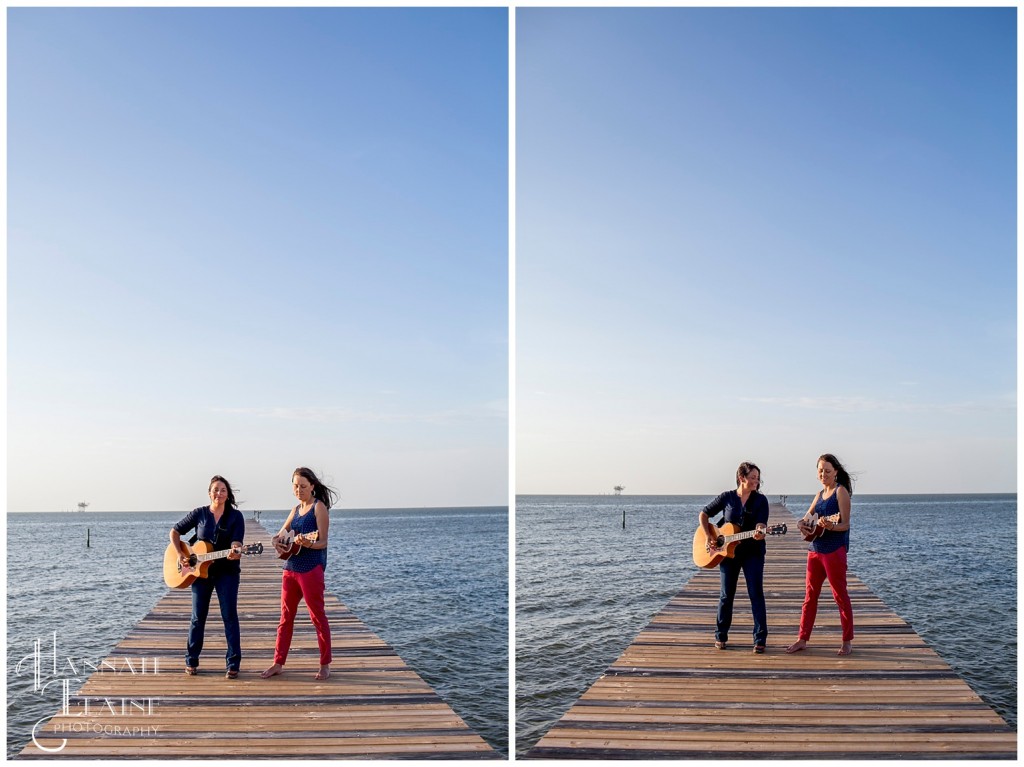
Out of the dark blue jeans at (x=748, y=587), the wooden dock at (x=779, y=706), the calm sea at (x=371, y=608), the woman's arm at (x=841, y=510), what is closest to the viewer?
the wooden dock at (x=779, y=706)

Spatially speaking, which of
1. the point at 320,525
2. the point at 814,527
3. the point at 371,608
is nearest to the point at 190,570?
the point at 320,525

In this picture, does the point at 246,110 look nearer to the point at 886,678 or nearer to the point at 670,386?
the point at 886,678

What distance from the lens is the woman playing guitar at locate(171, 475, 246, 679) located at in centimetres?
339

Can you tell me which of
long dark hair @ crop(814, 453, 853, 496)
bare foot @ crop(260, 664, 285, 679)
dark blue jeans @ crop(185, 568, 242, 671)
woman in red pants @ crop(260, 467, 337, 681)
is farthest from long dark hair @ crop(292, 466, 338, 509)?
long dark hair @ crop(814, 453, 853, 496)

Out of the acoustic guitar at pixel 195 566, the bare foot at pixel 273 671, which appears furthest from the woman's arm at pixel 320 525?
the bare foot at pixel 273 671

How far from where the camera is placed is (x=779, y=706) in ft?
9.80

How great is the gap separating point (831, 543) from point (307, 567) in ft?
7.88

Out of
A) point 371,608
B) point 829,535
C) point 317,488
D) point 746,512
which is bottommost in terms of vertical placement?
point 371,608

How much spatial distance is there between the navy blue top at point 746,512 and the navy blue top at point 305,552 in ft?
5.90

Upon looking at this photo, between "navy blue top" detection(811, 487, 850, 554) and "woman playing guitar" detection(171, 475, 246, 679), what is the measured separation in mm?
2638

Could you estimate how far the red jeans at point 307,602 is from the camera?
11.1 ft

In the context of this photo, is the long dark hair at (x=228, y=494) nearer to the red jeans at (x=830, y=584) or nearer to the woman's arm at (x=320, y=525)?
the woman's arm at (x=320, y=525)

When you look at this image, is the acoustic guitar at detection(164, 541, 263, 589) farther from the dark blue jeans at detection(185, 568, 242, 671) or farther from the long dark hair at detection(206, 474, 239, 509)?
the long dark hair at detection(206, 474, 239, 509)

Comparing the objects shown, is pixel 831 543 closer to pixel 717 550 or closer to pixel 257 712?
pixel 717 550
